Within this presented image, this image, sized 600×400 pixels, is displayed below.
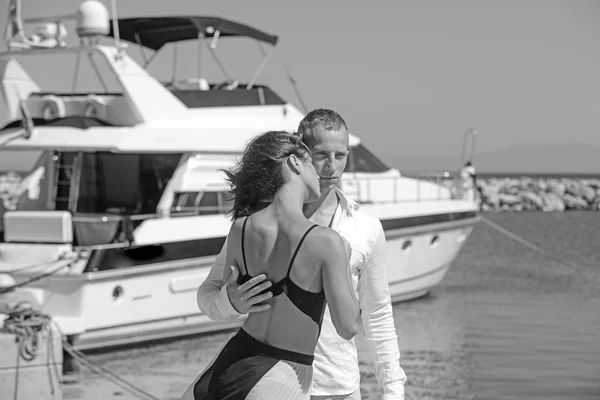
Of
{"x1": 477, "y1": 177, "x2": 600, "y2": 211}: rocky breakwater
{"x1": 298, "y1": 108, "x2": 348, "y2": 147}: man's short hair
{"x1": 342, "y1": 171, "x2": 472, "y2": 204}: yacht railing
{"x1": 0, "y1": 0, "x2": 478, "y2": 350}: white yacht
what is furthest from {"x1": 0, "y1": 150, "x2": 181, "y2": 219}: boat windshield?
{"x1": 477, "y1": 177, "x2": 600, "y2": 211}: rocky breakwater

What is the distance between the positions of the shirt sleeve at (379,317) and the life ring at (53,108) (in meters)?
8.59

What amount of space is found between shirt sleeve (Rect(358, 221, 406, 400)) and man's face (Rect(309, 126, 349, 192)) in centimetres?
25

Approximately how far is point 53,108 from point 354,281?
8.72 meters

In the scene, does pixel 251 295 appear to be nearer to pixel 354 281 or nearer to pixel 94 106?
pixel 354 281

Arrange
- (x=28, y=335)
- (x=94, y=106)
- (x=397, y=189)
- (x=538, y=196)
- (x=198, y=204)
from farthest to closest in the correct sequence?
(x=538, y=196) → (x=397, y=189) → (x=94, y=106) → (x=198, y=204) → (x=28, y=335)

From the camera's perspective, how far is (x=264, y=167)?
260 cm

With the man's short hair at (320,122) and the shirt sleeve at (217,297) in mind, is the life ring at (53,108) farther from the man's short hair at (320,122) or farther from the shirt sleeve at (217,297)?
the shirt sleeve at (217,297)

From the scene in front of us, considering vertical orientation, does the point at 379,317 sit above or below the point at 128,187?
above

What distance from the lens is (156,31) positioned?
513 inches

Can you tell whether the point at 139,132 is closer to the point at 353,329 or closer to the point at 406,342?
the point at 406,342

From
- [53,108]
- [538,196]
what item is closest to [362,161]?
[53,108]

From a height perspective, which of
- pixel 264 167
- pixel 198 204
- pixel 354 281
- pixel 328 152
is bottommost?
pixel 198 204

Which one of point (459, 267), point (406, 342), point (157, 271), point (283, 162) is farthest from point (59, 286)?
point (459, 267)

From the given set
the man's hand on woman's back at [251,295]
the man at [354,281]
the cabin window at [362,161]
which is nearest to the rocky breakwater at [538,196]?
the cabin window at [362,161]
